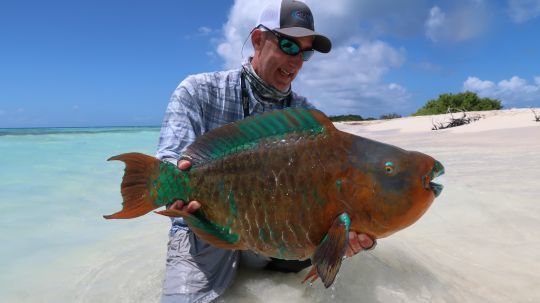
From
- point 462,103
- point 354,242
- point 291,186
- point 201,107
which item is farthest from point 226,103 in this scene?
point 462,103

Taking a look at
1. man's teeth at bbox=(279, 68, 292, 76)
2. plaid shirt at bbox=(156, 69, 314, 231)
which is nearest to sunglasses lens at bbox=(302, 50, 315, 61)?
man's teeth at bbox=(279, 68, 292, 76)

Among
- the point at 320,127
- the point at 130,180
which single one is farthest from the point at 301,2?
the point at 130,180

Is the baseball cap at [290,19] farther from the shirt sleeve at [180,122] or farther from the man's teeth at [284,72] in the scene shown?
the shirt sleeve at [180,122]

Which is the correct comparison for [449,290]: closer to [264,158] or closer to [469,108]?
[264,158]

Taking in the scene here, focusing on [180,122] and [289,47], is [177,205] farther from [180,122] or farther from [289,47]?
[289,47]

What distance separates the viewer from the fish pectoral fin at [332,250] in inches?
56.5

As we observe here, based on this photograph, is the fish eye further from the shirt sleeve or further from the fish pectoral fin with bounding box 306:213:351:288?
the shirt sleeve

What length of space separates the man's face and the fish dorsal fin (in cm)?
103

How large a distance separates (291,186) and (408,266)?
5.52ft

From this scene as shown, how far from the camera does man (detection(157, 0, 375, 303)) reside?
7.93 ft

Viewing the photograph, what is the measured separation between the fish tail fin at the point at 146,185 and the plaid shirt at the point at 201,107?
542 millimetres

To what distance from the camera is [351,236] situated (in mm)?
1586

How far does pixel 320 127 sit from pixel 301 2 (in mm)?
1379

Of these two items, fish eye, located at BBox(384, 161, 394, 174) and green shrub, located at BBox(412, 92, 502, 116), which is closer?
fish eye, located at BBox(384, 161, 394, 174)
